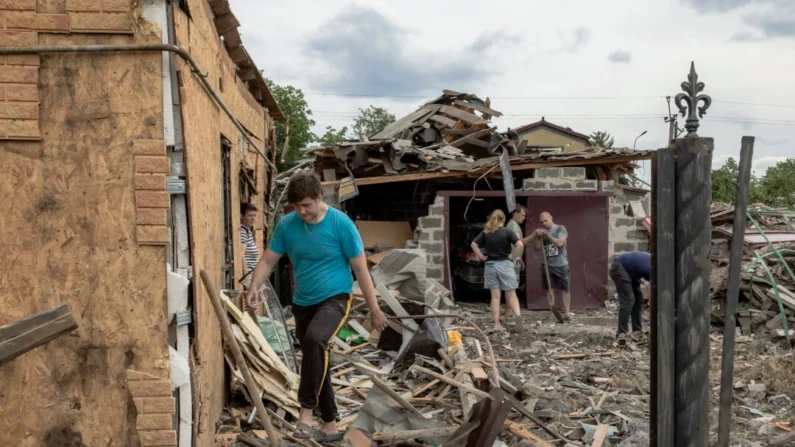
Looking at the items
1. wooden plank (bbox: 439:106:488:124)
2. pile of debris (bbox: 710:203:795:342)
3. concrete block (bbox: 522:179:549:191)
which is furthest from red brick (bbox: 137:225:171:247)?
wooden plank (bbox: 439:106:488:124)

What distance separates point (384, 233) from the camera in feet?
48.3

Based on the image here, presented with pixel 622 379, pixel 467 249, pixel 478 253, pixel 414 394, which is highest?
pixel 478 253

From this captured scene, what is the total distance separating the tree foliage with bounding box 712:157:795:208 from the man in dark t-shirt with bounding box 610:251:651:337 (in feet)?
76.1

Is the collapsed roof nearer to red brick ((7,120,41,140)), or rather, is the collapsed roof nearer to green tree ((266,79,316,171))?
red brick ((7,120,41,140))

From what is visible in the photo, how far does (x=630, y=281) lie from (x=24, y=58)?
7.95 metres

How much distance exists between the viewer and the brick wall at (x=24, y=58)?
3.60 meters

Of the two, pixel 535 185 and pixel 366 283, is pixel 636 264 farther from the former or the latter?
pixel 366 283

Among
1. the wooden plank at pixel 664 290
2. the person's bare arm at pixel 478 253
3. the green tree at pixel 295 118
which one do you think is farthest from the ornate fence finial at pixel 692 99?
the green tree at pixel 295 118

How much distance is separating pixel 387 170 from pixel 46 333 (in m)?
10.9

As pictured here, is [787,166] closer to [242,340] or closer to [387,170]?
[387,170]

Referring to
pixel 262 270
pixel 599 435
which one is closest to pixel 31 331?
pixel 262 270

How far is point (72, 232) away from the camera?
146 inches

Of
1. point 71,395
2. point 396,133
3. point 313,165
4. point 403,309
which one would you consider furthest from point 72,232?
point 396,133

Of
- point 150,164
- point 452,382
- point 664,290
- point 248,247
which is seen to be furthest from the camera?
point 248,247
